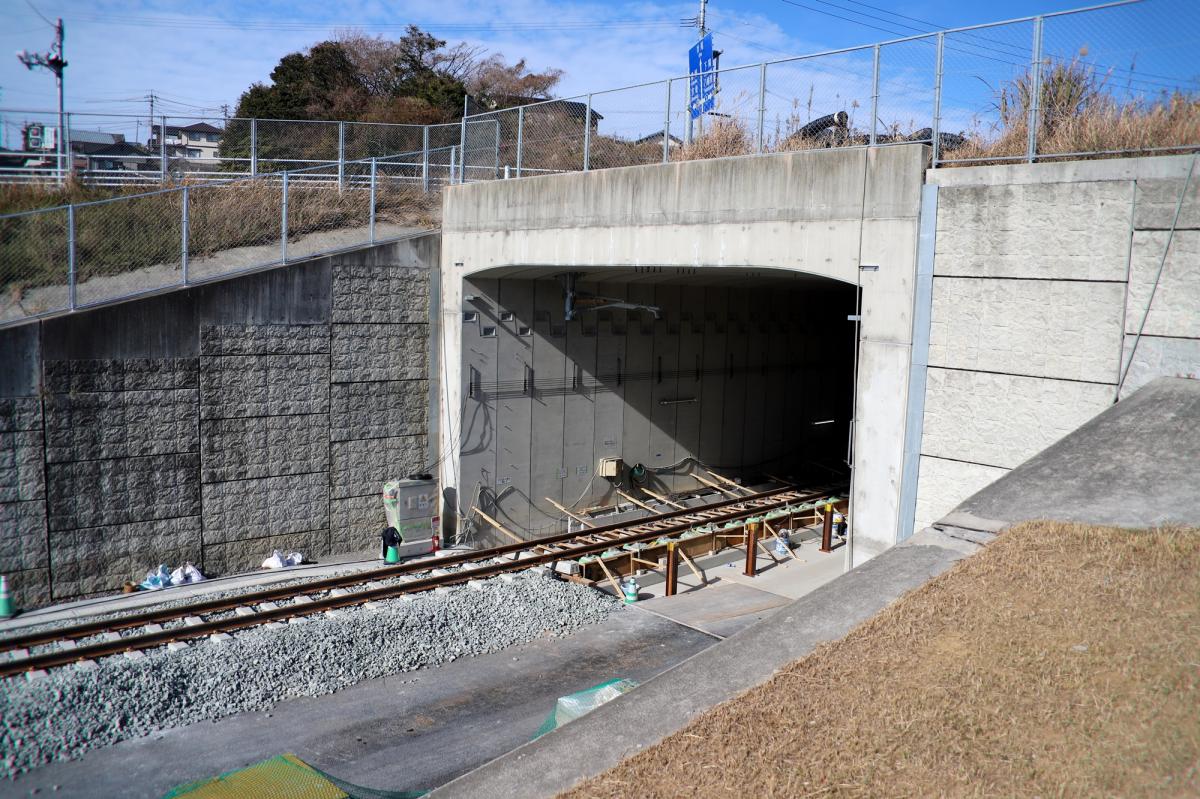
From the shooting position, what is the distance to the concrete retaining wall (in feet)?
41.6

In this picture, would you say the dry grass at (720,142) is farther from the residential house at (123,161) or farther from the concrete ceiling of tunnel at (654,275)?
the residential house at (123,161)

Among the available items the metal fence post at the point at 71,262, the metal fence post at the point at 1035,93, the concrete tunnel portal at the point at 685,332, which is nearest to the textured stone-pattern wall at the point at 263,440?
the metal fence post at the point at 71,262

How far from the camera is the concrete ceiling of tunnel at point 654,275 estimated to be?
16125mm

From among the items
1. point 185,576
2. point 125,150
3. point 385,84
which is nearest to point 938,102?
point 185,576

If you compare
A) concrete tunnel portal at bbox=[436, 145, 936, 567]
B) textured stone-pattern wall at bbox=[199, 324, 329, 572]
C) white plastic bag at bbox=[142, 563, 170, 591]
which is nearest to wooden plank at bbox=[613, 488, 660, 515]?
concrete tunnel portal at bbox=[436, 145, 936, 567]

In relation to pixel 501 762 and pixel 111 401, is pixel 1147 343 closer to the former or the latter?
pixel 501 762

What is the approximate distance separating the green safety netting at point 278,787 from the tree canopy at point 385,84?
24298mm

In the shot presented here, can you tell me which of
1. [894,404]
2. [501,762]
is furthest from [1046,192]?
[501,762]

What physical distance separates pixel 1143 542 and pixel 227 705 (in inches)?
351

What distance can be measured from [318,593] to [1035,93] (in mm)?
11415

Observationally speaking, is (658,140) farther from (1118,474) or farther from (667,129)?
(1118,474)

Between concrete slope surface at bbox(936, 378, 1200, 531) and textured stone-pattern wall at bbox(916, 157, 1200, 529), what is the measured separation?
48cm

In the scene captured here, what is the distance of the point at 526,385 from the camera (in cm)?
1739

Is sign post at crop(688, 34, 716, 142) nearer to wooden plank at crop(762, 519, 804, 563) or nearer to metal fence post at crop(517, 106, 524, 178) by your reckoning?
metal fence post at crop(517, 106, 524, 178)
